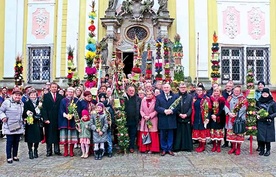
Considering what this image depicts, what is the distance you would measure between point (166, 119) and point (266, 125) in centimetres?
250

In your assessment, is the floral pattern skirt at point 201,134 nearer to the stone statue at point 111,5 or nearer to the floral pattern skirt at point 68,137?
the floral pattern skirt at point 68,137

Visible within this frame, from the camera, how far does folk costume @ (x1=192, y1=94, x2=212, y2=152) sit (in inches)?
364

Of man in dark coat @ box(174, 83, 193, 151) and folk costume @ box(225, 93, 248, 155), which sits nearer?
folk costume @ box(225, 93, 248, 155)

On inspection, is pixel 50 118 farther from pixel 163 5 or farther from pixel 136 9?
pixel 163 5

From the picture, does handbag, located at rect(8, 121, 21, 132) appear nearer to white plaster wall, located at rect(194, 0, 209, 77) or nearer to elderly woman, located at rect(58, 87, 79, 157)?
elderly woman, located at rect(58, 87, 79, 157)

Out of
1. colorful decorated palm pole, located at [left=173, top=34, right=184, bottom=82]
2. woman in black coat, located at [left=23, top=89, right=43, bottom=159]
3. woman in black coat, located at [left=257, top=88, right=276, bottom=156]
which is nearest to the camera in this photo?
woman in black coat, located at [left=23, top=89, right=43, bottom=159]

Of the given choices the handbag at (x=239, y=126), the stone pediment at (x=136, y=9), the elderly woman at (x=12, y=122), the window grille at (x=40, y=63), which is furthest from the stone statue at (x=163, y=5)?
the elderly woman at (x=12, y=122)

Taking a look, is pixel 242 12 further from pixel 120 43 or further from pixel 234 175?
pixel 234 175

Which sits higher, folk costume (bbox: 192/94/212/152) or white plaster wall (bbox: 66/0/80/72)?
white plaster wall (bbox: 66/0/80/72)

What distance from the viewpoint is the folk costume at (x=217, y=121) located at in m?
9.23

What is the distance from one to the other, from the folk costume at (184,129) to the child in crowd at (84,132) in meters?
2.27

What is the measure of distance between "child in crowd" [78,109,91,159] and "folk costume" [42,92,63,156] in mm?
682

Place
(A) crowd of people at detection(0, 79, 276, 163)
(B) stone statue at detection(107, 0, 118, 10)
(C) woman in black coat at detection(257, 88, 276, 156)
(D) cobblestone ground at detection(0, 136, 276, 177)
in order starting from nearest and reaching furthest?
1. (D) cobblestone ground at detection(0, 136, 276, 177)
2. (A) crowd of people at detection(0, 79, 276, 163)
3. (C) woman in black coat at detection(257, 88, 276, 156)
4. (B) stone statue at detection(107, 0, 118, 10)

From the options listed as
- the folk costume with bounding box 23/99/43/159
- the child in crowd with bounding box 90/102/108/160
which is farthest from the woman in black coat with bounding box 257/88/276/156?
the folk costume with bounding box 23/99/43/159
